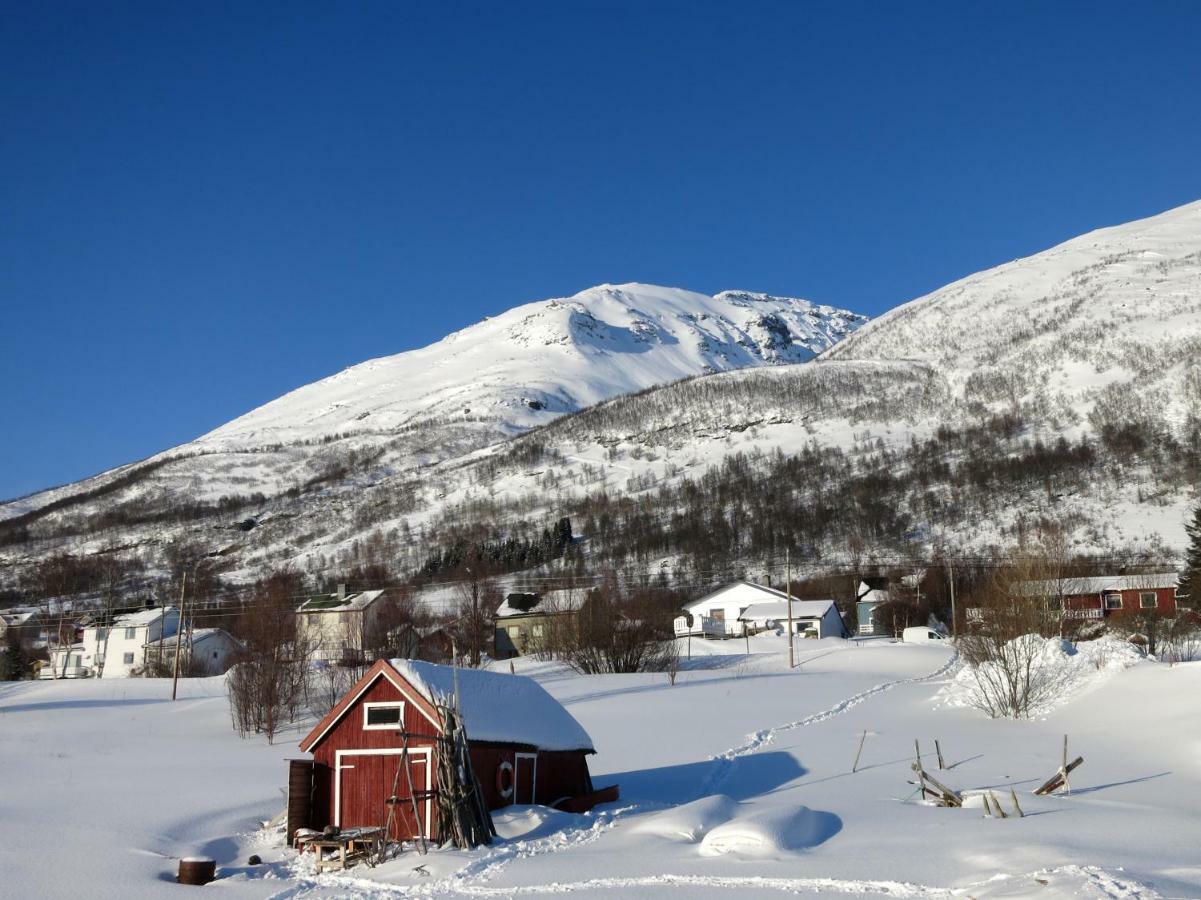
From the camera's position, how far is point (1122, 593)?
9419 centimetres

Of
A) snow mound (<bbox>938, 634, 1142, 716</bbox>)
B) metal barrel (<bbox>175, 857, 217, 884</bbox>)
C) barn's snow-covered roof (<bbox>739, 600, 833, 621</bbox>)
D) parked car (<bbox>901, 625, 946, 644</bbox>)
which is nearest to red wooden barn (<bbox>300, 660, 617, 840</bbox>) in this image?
metal barrel (<bbox>175, 857, 217, 884</bbox>)

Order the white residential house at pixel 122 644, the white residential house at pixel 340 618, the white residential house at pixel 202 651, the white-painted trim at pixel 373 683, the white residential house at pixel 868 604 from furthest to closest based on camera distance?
the white residential house at pixel 868 604
the white residential house at pixel 122 644
the white residential house at pixel 340 618
the white residential house at pixel 202 651
the white-painted trim at pixel 373 683

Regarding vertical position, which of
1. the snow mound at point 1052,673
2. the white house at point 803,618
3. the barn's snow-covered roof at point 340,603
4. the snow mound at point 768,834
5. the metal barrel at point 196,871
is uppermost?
the barn's snow-covered roof at point 340,603

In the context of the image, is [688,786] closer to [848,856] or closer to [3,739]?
[848,856]

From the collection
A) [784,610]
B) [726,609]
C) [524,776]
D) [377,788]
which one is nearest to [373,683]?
[377,788]

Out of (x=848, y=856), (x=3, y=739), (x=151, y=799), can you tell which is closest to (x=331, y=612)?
(x=3, y=739)

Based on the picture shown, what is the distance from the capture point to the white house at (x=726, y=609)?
97831 mm

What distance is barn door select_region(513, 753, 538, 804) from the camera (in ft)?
100

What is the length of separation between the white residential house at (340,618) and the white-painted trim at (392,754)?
56941 millimetres

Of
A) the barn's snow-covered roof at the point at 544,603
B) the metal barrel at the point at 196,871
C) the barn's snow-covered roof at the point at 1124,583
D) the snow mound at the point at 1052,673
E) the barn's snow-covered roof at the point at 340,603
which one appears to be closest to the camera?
the metal barrel at the point at 196,871

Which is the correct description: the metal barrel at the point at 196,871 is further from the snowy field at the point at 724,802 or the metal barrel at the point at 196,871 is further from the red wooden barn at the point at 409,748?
the red wooden barn at the point at 409,748

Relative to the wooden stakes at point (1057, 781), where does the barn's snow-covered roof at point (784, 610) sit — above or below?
above

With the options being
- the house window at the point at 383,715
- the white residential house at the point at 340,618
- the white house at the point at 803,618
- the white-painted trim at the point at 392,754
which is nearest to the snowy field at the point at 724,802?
the white-painted trim at the point at 392,754

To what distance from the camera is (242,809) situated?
3134 centimetres
